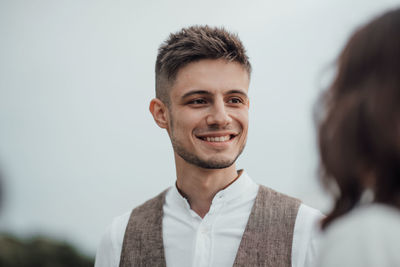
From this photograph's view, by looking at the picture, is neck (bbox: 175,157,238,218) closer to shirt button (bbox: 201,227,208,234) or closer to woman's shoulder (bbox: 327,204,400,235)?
shirt button (bbox: 201,227,208,234)

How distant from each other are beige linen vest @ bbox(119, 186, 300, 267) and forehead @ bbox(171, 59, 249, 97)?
1.72ft

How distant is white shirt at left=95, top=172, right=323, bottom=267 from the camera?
6.25ft

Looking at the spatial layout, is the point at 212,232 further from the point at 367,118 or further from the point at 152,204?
the point at 367,118

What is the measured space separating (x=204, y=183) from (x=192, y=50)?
2.10ft

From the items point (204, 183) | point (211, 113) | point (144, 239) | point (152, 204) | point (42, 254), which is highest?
point (211, 113)

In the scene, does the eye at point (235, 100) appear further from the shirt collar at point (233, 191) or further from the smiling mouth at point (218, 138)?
the shirt collar at point (233, 191)

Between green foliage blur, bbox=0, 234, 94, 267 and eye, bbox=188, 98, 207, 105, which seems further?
green foliage blur, bbox=0, 234, 94, 267

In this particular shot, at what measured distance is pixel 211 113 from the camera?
2.07 meters

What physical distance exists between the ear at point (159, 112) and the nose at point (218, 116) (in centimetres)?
32

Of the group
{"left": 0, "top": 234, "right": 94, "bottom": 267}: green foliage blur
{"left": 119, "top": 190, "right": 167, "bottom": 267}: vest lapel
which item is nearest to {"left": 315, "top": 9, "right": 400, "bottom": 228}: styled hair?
{"left": 119, "top": 190, "right": 167, "bottom": 267}: vest lapel

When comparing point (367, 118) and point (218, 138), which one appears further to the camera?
point (218, 138)

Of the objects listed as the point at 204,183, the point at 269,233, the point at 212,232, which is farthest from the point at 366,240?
the point at 204,183

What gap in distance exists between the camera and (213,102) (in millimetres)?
2086

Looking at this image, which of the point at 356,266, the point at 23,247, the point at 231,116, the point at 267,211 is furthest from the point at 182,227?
the point at 23,247
